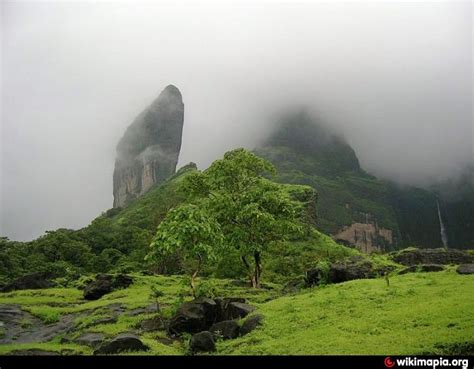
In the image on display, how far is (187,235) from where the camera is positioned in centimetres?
2253

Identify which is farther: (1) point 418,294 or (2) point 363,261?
(2) point 363,261

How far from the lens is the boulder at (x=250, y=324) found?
1780 cm

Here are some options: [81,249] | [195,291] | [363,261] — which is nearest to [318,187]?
[81,249]

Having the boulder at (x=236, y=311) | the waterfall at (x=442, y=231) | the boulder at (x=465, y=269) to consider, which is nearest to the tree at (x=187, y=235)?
the boulder at (x=236, y=311)

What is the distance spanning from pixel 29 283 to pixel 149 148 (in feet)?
436

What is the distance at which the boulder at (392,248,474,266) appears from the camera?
117 ft

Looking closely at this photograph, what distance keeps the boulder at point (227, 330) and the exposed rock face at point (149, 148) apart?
15066cm

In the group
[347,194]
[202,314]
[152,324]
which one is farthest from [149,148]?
[202,314]

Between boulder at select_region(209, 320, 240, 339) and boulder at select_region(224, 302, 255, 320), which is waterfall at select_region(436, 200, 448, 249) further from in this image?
boulder at select_region(209, 320, 240, 339)

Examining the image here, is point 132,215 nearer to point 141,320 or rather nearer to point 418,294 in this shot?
point 141,320

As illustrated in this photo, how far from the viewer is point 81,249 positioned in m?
65.9

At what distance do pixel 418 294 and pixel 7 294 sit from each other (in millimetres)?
34104
